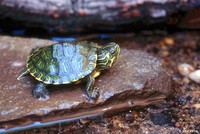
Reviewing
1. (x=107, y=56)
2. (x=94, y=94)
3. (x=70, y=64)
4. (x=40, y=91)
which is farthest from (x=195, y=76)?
(x=40, y=91)

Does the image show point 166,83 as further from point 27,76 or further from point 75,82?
point 27,76

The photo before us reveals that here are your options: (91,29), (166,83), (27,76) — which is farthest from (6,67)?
(166,83)

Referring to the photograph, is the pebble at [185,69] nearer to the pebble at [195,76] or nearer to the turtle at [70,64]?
the pebble at [195,76]

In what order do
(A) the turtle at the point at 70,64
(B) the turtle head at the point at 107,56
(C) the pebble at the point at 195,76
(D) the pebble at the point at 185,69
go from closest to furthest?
(A) the turtle at the point at 70,64, (B) the turtle head at the point at 107,56, (C) the pebble at the point at 195,76, (D) the pebble at the point at 185,69

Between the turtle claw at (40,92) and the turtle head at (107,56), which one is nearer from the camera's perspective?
the turtle claw at (40,92)

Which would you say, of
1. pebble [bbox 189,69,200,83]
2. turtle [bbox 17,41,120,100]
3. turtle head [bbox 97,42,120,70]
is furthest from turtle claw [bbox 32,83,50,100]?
pebble [bbox 189,69,200,83]

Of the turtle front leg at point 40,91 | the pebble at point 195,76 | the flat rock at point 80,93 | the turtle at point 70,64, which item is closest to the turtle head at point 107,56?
the turtle at point 70,64

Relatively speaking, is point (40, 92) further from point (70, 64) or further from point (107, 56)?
point (107, 56)
